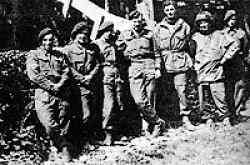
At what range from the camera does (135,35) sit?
7.66 metres

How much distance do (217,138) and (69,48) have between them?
298cm

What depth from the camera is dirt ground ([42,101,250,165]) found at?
257 inches

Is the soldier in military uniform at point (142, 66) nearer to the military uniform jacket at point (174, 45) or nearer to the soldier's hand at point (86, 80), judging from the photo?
the military uniform jacket at point (174, 45)

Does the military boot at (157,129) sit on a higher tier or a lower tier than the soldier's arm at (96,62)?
lower

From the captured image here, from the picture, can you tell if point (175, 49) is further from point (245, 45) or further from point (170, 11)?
point (245, 45)

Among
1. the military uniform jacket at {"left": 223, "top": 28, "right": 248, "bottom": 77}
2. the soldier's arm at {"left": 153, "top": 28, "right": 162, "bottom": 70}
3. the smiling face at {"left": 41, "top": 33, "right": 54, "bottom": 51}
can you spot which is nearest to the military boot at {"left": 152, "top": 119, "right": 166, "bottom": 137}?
the soldier's arm at {"left": 153, "top": 28, "right": 162, "bottom": 70}

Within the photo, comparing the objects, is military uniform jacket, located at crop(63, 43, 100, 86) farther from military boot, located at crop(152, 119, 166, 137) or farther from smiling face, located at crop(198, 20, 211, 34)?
smiling face, located at crop(198, 20, 211, 34)

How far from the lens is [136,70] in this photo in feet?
25.1

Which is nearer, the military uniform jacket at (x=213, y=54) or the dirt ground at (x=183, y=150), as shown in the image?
the dirt ground at (x=183, y=150)

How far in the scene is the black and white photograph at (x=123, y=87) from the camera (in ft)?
21.5

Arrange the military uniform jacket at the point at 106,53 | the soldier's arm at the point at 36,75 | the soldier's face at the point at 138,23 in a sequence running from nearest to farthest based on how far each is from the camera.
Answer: the soldier's arm at the point at 36,75 < the military uniform jacket at the point at 106,53 < the soldier's face at the point at 138,23

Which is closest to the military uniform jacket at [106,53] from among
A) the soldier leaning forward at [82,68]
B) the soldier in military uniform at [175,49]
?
Result: the soldier leaning forward at [82,68]

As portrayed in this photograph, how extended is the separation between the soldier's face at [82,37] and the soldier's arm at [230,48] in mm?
2729

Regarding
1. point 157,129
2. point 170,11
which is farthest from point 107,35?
point 157,129
